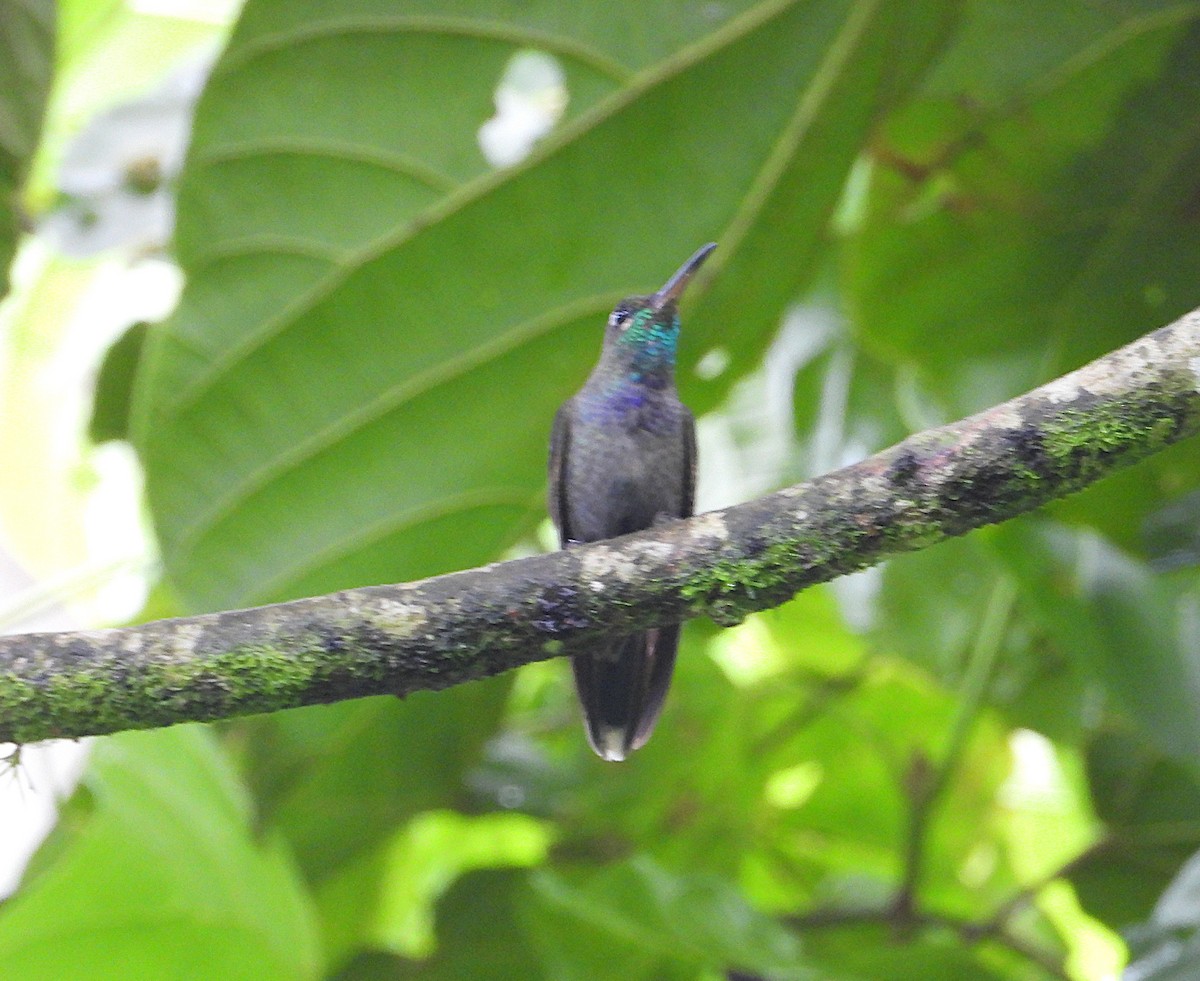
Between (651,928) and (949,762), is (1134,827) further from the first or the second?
(651,928)

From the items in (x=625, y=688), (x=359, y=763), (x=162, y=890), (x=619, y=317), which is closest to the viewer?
(x=162, y=890)

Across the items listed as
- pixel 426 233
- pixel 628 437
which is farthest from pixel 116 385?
pixel 628 437

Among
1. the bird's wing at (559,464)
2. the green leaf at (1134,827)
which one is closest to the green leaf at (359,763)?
the bird's wing at (559,464)

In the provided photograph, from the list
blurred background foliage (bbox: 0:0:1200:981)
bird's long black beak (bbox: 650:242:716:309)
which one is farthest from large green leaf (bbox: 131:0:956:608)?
bird's long black beak (bbox: 650:242:716:309)

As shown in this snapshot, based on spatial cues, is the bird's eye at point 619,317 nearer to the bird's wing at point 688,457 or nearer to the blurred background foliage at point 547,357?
the blurred background foliage at point 547,357

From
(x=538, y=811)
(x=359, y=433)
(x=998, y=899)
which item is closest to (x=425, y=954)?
(x=538, y=811)

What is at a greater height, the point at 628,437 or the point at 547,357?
the point at 547,357

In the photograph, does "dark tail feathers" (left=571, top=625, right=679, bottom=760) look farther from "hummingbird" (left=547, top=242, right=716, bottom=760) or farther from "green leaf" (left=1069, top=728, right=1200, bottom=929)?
"green leaf" (left=1069, top=728, right=1200, bottom=929)
